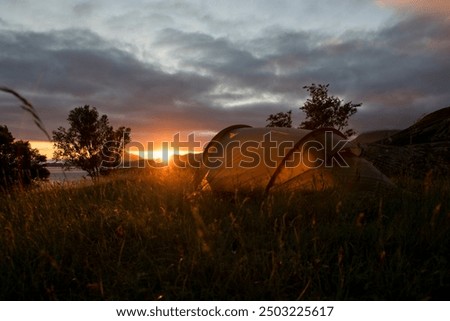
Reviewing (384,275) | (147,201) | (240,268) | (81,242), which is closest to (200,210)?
(147,201)

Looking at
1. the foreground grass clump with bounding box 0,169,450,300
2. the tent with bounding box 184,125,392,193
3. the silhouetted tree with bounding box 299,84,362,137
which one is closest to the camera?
the foreground grass clump with bounding box 0,169,450,300

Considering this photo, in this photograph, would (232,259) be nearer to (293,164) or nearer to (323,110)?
(293,164)

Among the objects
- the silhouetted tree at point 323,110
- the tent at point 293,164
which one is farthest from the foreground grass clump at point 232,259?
the silhouetted tree at point 323,110

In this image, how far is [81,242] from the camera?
3672mm

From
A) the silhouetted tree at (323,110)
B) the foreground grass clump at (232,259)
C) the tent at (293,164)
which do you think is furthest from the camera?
the silhouetted tree at (323,110)

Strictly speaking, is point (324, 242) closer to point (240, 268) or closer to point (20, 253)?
point (240, 268)

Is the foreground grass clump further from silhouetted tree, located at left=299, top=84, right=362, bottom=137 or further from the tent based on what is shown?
silhouetted tree, located at left=299, top=84, right=362, bottom=137

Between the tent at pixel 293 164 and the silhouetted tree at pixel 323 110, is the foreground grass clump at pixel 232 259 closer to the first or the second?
the tent at pixel 293 164

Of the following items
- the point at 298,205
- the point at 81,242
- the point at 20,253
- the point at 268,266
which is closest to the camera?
the point at 268,266

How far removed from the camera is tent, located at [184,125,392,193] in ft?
19.9

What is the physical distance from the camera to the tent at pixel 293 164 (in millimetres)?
6070

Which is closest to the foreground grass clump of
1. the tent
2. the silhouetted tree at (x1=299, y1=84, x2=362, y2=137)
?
the tent

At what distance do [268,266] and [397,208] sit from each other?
260 centimetres

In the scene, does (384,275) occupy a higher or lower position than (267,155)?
lower
